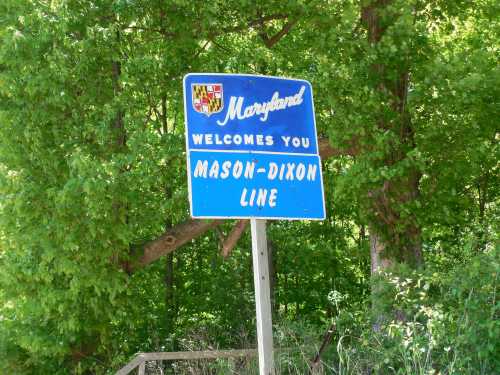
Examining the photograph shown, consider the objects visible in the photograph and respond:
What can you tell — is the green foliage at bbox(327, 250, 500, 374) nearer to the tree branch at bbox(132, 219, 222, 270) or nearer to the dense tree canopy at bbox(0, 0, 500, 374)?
the dense tree canopy at bbox(0, 0, 500, 374)

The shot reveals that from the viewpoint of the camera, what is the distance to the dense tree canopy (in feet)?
29.2

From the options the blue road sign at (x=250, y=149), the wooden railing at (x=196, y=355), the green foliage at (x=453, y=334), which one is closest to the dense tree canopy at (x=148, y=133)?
the wooden railing at (x=196, y=355)

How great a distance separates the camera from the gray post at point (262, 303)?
3.88 m

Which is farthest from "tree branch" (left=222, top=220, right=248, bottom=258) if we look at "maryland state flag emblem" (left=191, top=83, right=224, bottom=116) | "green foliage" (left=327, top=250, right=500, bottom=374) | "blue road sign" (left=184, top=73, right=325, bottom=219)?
"maryland state flag emblem" (left=191, top=83, right=224, bottom=116)

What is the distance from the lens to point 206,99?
396 centimetres

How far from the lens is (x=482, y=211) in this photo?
13820 millimetres

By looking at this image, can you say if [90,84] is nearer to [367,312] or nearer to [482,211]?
[367,312]

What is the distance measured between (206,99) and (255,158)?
0.43 m

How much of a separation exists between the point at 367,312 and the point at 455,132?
3.45 metres

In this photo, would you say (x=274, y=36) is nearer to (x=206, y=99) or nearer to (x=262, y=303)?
(x=206, y=99)

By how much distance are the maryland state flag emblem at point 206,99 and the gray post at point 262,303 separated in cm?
66

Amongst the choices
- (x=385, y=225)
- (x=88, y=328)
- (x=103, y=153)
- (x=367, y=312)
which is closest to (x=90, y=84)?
(x=103, y=153)

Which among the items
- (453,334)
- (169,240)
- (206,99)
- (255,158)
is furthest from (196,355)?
(206,99)

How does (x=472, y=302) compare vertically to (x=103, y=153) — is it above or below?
A: below
